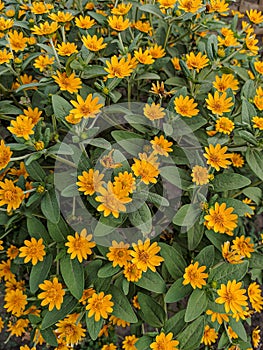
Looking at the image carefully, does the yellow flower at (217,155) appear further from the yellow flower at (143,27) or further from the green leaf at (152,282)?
the yellow flower at (143,27)

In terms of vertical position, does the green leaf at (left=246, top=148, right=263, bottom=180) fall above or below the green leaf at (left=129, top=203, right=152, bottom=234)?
above

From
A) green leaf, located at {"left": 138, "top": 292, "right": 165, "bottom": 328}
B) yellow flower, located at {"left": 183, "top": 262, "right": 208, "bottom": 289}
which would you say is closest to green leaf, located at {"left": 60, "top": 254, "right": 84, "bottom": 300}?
green leaf, located at {"left": 138, "top": 292, "right": 165, "bottom": 328}

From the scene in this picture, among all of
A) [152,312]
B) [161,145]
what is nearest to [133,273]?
[152,312]

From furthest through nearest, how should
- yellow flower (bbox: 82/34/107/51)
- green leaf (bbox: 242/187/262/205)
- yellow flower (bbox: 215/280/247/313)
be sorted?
green leaf (bbox: 242/187/262/205)
yellow flower (bbox: 82/34/107/51)
yellow flower (bbox: 215/280/247/313)

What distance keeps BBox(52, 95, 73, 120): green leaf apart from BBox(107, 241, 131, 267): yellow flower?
1.45 ft

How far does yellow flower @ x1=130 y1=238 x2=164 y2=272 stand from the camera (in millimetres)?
1350

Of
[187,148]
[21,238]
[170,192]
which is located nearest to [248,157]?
[187,148]

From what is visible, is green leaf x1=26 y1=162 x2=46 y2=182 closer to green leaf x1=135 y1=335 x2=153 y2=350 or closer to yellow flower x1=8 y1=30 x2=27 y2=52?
yellow flower x1=8 y1=30 x2=27 y2=52

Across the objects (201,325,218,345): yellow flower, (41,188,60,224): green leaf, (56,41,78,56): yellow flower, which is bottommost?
(201,325,218,345): yellow flower

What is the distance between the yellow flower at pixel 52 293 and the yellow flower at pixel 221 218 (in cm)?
53

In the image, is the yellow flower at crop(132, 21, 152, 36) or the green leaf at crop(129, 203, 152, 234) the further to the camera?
the yellow flower at crop(132, 21, 152, 36)

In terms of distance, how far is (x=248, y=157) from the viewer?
4.98ft

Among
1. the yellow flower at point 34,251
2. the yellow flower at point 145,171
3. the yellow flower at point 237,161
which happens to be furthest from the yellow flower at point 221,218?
the yellow flower at point 34,251

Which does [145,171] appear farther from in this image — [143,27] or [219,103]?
[143,27]
